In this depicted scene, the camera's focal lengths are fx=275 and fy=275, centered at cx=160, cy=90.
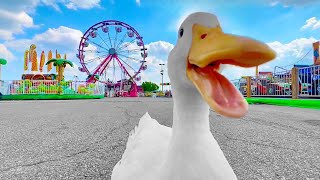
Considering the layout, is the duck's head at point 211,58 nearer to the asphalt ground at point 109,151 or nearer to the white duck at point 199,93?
the white duck at point 199,93

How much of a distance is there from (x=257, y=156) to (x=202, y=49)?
1.52 meters

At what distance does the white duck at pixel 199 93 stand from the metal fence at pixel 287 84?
730 centimetres

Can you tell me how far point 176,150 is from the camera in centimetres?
96

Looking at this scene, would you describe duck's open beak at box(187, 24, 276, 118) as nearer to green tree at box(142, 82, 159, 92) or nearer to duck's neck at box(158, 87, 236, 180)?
duck's neck at box(158, 87, 236, 180)

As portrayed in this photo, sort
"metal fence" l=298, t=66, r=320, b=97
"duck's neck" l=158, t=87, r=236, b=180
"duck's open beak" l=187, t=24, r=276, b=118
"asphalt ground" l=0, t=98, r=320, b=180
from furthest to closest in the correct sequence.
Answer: "metal fence" l=298, t=66, r=320, b=97
"asphalt ground" l=0, t=98, r=320, b=180
"duck's neck" l=158, t=87, r=236, b=180
"duck's open beak" l=187, t=24, r=276, b=118

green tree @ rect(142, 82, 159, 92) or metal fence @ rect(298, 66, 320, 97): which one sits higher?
green tree @ rect(142, 82, 159, 92)

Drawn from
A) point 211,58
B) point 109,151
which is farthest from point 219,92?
point 109,151

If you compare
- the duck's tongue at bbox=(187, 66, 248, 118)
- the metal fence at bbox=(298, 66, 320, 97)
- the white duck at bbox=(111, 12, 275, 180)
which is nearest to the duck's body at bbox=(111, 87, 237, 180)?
the white duck at bbox=(111, 12, 275, 180)

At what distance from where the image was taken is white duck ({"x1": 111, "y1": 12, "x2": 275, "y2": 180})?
75 centimetres

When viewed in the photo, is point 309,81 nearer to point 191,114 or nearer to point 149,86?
point 191,114

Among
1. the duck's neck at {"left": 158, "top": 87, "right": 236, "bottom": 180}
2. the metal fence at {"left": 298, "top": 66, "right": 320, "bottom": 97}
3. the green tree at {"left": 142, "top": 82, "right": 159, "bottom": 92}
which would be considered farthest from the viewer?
the green tree at {"left": 142, "top": 82, "right": 159, "bottom": 92}

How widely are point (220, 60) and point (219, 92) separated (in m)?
0.11

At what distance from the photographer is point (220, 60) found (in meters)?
0.83

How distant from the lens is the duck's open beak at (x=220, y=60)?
0.71 m
